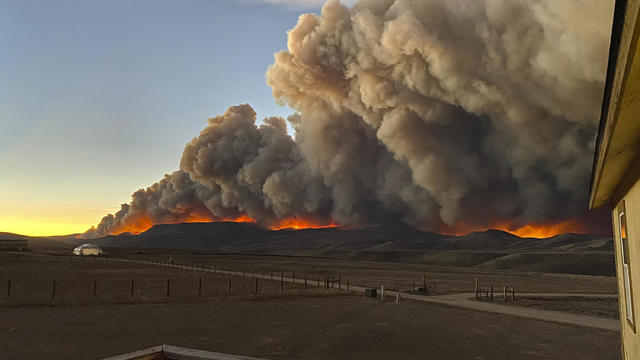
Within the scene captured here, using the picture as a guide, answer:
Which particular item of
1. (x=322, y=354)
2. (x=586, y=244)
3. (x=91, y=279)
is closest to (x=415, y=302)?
(x=322, y=354)

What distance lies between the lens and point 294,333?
18734 millimetres

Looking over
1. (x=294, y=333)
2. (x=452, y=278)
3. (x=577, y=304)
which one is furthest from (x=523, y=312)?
(x=452, y=278)

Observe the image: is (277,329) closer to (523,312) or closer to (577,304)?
(523,312)

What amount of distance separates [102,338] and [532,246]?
13883cm

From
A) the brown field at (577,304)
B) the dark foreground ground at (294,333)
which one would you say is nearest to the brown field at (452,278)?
the brown field at (577,304)

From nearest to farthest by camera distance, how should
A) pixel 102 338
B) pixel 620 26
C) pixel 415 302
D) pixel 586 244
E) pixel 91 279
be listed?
pixel 620 26 → pixel 102 338 → pixel 415 302 → pixel 91 279 → pixel 586 244

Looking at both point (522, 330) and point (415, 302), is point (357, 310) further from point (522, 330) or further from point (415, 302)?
point (522, 330)

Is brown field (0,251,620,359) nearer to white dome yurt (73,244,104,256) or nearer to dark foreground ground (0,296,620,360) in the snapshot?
dark foreground ground (0,296,620,360)

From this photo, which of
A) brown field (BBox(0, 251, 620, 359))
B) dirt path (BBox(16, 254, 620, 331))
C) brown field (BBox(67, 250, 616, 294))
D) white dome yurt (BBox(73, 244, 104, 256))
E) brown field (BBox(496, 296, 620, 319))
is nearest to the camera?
brown field (BBox(0, 251, 620, 359))

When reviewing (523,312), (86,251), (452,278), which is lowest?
(452,278)

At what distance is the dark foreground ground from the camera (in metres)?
15.8

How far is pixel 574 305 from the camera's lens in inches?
1240

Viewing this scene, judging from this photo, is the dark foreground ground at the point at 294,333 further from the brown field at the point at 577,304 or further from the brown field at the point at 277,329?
the brown field at the point at 577,304

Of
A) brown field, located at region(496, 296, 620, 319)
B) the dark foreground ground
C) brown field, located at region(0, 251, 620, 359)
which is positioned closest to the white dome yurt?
brown field, located at region(0, 251, 620, 359)
